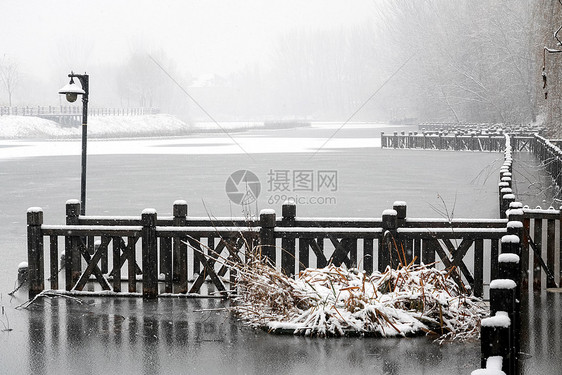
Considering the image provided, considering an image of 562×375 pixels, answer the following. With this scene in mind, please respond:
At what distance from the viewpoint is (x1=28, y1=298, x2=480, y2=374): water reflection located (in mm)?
7352

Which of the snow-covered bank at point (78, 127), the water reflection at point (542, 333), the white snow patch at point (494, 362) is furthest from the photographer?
the snow-covered bank at point (78, 127)

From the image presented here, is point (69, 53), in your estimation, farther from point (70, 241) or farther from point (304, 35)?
point (70, 241)

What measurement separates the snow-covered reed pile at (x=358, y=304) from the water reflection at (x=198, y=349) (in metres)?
0.20

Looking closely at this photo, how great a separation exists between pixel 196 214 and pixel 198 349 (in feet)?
38.9

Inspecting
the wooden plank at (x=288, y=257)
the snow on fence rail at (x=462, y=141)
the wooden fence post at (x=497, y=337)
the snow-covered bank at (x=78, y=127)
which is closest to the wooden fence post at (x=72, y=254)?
the wooden plank at (x=288, y=257)

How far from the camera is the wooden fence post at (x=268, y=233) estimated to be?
9.59 meters

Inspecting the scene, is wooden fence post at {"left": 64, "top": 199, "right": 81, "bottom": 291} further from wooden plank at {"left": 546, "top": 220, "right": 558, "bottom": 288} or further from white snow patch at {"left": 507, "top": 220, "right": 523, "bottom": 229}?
Answer: wooden plank at {"left": 546, "top": 220, "right": 558, "bottom": 288}

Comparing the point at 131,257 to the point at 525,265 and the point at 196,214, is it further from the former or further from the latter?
the point at 196,214

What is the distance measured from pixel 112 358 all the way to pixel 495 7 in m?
68.1

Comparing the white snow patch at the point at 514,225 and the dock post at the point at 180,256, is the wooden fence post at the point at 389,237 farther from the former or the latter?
the dock post at the point at 180,256

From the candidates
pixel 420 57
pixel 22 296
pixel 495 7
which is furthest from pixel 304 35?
pixel 22 296

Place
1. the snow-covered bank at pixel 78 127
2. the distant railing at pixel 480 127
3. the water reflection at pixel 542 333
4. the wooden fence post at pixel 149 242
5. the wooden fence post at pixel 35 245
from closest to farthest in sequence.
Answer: the water reflection at pixel 542 333 < the wooden fence post at pixel 149 242 < the wooden fence post at pixel 35 245 < the distant railing at pixel 480 127 < the snow-covered bank at pixel 78 127

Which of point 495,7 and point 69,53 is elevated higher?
point 69,53

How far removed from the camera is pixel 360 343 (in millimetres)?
8102
